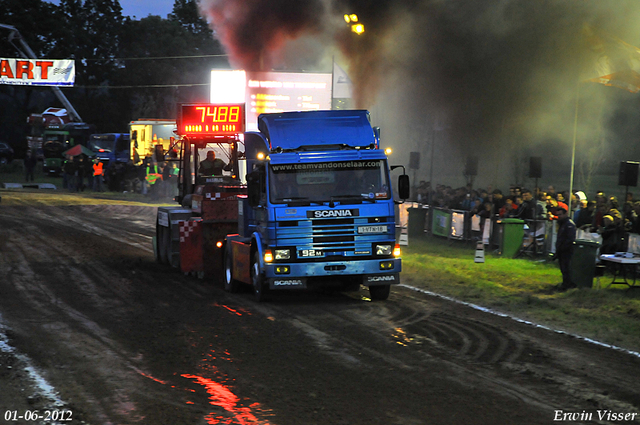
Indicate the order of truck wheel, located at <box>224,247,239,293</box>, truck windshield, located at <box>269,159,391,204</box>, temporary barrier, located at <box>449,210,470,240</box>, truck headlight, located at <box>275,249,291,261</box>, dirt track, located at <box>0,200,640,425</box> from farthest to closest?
temporary barrier, located at <box>449,210,470,240</box>, truck wheel, located at <box>224,247,239,293</box>, truck windshield, located at <box>269,159,391,204</box>, truck headlight, located at <box>275,249,291,261</box>, dirt track, located at <box>0,200,640,425</box>

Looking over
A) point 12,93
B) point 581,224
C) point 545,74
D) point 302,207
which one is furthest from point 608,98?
point 12,93

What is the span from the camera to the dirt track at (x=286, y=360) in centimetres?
677

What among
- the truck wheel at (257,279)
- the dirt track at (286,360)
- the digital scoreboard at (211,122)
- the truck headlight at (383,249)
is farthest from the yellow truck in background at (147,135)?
the truck headlight at (383,249)

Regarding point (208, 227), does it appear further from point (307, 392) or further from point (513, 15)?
point (513, 15)

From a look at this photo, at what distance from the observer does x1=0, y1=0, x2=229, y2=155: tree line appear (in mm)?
72062

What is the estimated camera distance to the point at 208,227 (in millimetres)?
15016

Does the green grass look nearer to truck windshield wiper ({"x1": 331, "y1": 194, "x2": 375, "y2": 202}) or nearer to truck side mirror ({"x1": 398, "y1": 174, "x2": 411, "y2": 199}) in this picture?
truck side mirror ({"x1": 398, "y1": 174, "x2": 411, "y2": 199})

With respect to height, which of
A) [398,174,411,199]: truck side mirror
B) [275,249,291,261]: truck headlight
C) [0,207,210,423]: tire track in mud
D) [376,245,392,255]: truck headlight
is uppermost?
[398,174,411,199]: truck side mirror

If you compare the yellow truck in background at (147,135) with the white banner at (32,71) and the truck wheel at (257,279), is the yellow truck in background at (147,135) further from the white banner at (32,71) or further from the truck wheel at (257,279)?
the truck wheel at (257,279)

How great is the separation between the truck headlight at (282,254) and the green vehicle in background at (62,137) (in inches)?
1806

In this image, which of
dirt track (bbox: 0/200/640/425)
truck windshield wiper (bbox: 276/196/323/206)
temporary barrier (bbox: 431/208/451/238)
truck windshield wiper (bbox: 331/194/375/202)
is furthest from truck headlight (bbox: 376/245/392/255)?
temporary barrier (bbox: 431/208/451/238)

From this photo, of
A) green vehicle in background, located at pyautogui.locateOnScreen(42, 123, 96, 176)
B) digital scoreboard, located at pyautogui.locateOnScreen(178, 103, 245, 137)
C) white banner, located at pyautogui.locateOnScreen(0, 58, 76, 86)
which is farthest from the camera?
green vehicle in background, located at pyautogui.locateOnScreen(42, 123, 96, 176)

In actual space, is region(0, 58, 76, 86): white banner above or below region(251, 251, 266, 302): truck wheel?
above

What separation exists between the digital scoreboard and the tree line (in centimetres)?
5462
